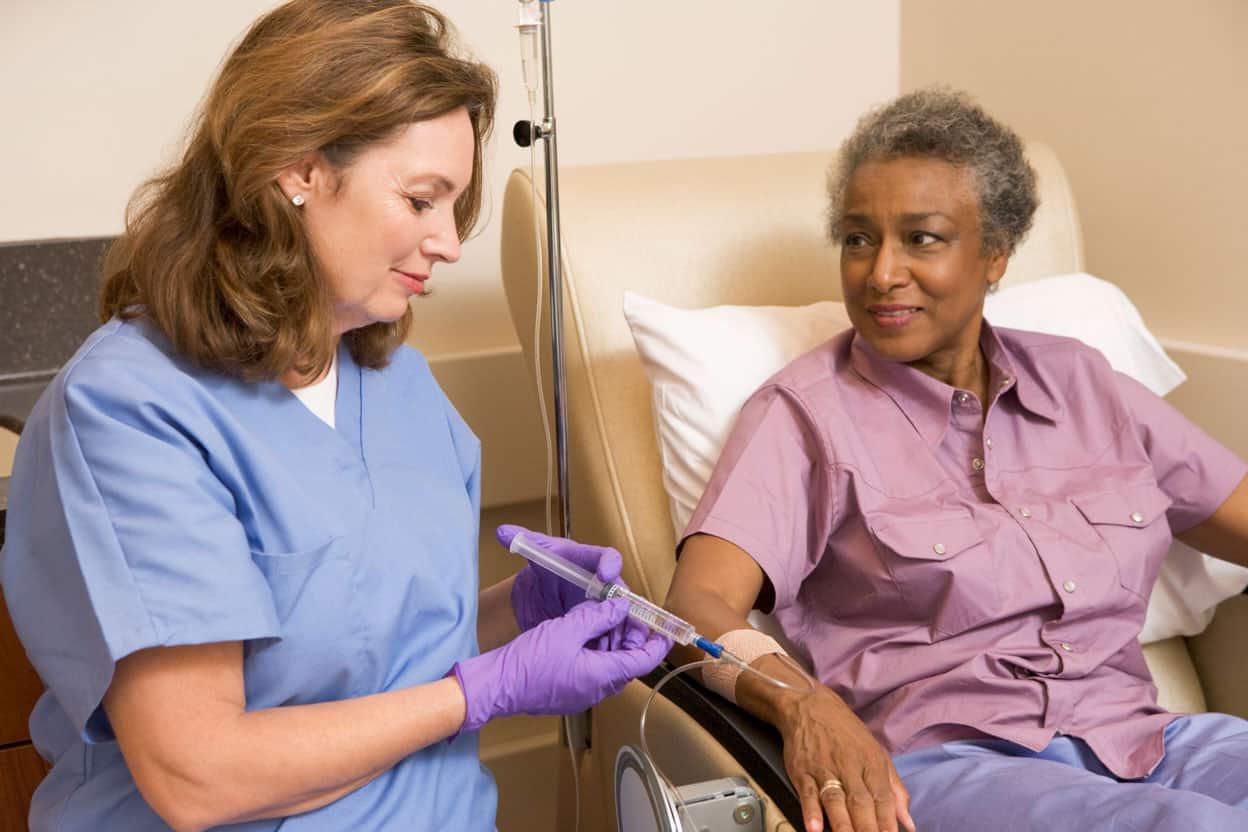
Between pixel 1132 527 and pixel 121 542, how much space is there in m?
1.22

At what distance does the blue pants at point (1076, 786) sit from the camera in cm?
124

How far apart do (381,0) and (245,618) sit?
58 cm

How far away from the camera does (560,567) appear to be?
1.30 metres

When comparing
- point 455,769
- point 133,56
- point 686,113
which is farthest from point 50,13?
point 455,769

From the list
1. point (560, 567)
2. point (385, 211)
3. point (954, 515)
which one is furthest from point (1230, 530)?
point (385, 211)

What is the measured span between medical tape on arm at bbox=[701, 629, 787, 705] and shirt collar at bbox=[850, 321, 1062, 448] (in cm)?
41

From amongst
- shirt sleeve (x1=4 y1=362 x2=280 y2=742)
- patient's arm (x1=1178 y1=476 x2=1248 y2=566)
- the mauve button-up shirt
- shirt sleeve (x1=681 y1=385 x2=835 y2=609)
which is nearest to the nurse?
shirt sleeve (x1=4 y1=362 x2=280 y2=742)

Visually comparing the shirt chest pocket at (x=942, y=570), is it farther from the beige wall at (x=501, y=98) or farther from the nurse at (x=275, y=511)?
the beige wall at (x=501, y=98)

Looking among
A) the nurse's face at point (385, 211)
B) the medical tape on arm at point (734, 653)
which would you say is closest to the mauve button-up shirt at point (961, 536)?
the medical tape on arm at point (734, 653)

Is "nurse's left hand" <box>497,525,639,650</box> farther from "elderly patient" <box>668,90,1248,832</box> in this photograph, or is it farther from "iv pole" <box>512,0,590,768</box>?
"iv pole" <box>512,0,590,768</box>

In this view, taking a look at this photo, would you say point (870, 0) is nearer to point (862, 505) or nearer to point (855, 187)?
point (855, 187)

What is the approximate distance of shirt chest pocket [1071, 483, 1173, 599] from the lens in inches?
63.4

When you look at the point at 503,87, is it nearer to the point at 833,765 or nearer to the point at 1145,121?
the point at 1145,121

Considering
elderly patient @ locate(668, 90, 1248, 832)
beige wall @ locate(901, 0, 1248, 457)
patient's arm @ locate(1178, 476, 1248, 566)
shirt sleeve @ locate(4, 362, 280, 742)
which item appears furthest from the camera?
beige wall @ locate(901, 0, 1248, 457)
